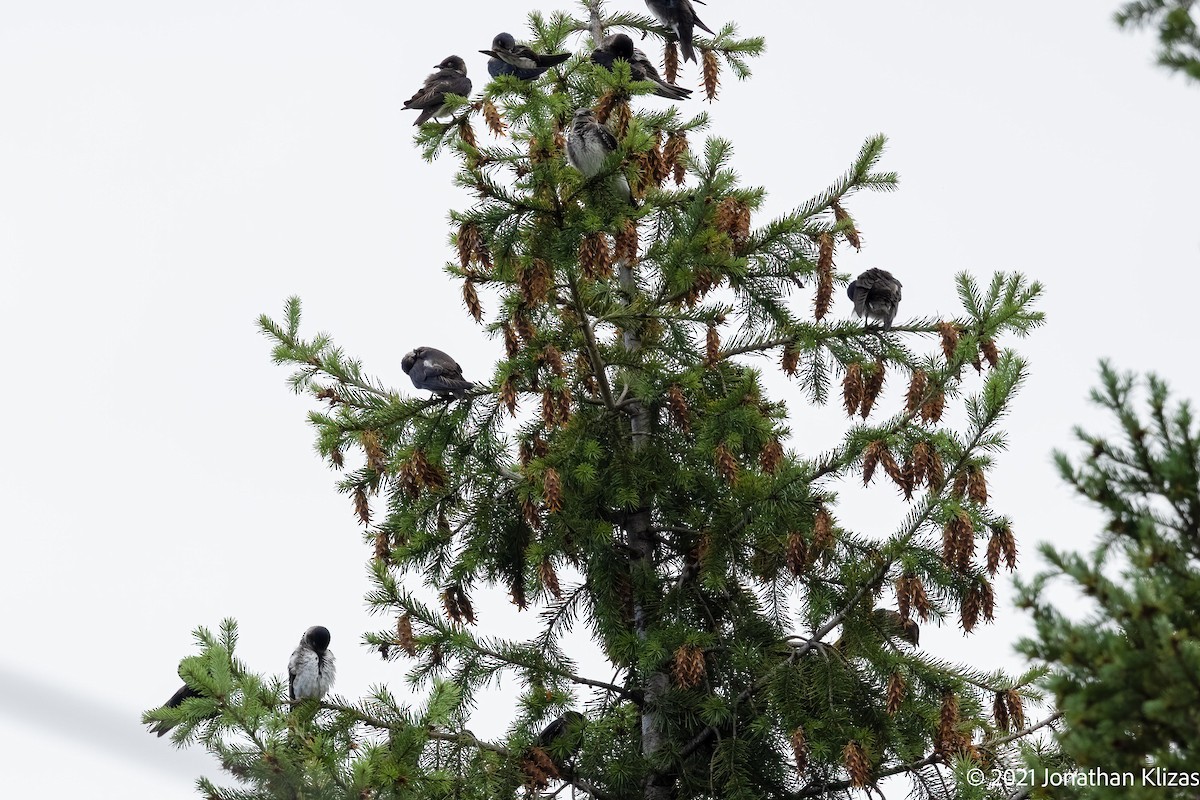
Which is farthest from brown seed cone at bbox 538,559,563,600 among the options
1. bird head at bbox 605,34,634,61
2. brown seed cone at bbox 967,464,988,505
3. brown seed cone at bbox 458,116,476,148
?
bird head at bbox 605,34,634,61

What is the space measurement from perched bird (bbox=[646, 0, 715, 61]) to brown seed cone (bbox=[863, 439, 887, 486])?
3.87m

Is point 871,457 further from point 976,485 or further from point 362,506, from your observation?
point 362,506

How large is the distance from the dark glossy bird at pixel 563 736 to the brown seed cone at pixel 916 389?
2.15 m

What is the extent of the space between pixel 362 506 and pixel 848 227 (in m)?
3.00

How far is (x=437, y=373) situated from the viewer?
24.0 ft

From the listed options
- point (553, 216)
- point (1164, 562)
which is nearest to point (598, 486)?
point (553, 216)

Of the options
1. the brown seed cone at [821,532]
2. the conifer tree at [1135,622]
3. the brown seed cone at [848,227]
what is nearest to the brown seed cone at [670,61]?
the brown seed cone at [848,227]

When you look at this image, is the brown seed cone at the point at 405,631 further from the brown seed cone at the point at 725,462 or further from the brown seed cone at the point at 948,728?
the brown seed cone at the point at 948,728

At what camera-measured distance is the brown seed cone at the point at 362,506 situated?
704 cm

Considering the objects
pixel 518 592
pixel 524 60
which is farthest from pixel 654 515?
pixel 524 60

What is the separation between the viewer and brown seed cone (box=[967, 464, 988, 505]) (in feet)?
18.6

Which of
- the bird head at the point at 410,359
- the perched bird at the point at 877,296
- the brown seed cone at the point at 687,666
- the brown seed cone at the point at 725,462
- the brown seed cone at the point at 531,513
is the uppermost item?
the perched bird at the point at 877,296

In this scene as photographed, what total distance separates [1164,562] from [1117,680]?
424 mm

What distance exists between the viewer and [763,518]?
20.2 feet
